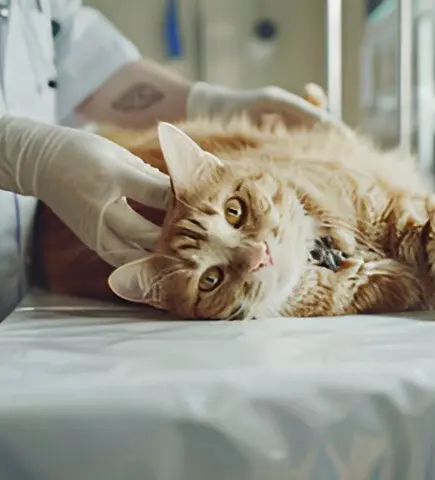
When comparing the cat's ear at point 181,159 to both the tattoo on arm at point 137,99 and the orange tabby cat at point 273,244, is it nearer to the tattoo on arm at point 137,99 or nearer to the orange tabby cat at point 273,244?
the orange tabby cat at point 273,244

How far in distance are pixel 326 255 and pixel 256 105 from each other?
0.63 metres

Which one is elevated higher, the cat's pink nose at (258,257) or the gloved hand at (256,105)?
the gloved hand at (256,105)

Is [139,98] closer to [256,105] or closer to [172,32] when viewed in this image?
[256,105]

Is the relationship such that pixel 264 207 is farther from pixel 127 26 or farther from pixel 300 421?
pixel 127 26

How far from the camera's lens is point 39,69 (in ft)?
4.24

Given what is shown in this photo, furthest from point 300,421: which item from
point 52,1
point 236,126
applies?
point 52,1

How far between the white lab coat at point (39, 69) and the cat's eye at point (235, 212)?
34 cm

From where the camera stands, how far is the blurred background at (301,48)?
2.30m

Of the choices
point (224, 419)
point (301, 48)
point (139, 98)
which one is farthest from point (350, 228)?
point (301, 48)

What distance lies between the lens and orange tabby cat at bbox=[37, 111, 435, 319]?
0.83 m

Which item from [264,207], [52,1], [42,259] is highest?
[52,1]

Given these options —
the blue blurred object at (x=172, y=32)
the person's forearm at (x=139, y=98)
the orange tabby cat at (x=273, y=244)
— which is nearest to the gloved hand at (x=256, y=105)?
the person's forearm at (x=139, y=98)

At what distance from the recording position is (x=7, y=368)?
585 mm

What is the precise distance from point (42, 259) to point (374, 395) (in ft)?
2.18
